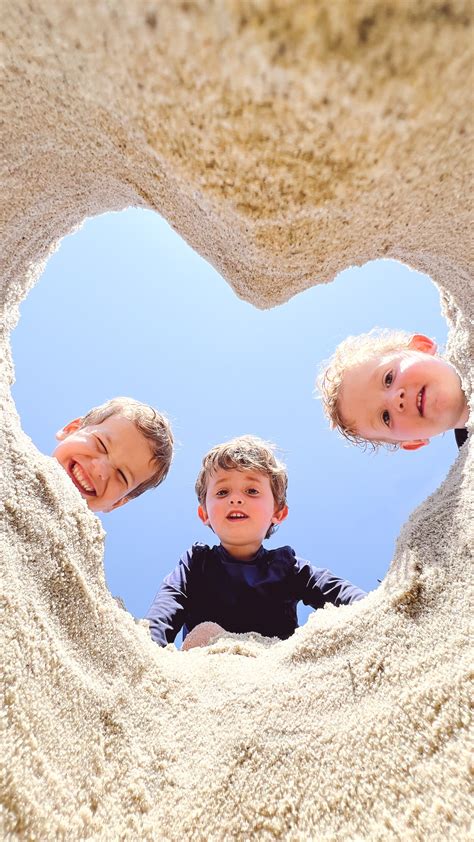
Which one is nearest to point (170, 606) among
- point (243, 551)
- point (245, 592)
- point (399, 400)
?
point (245, 592)

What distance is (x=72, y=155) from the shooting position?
3.02 ft

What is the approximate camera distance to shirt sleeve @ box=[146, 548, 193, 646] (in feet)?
5.85

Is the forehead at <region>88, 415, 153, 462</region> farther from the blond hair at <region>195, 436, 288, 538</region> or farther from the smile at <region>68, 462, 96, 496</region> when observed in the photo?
the blond hair at <region>195, 436, 288, 538</region>

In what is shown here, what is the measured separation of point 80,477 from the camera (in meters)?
1.78

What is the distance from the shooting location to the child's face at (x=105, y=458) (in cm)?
178

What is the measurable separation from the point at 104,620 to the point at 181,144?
906mm

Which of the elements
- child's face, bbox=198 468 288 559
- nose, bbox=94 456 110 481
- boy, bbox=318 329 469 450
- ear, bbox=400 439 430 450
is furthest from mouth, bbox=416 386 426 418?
nose, bbox=94 456 110 481

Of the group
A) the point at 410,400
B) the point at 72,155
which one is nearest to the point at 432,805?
the point at 72,155

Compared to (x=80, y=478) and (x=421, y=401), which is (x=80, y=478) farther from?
(x=421, y=401)

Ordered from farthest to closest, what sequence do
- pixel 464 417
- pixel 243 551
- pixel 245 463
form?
pixel 245 463
pixel 243 551
pixel 464 417

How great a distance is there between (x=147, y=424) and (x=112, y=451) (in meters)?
0.44

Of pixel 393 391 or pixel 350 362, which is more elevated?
pixel 350 362

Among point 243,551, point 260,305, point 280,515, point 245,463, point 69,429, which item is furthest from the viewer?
point 280,515

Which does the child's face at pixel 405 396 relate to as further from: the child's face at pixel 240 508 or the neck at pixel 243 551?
the neck at pixel 243 551
